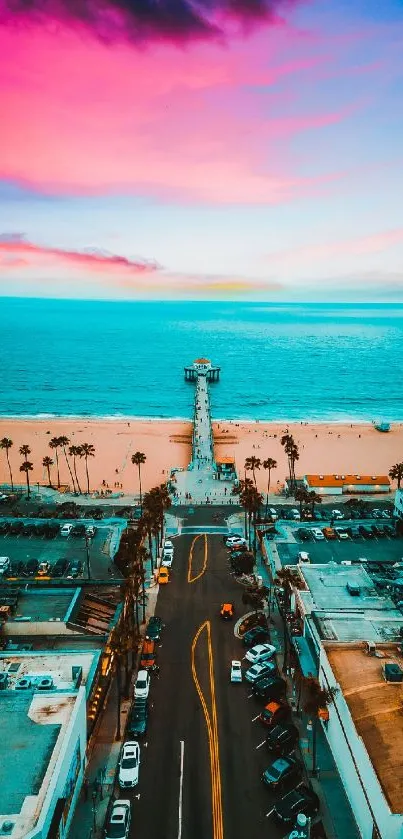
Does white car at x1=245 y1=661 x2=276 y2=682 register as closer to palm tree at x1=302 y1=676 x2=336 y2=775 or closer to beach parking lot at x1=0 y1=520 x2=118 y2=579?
palm tree at x1=302 y1=676 x2=336 y2=775

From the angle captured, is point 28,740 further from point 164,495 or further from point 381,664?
point 164,495

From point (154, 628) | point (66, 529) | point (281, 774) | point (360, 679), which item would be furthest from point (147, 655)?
point (66, 529)

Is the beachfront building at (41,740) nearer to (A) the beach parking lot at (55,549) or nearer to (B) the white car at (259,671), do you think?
(B) the white car at (259,671)

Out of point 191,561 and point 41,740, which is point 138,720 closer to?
point 41,740

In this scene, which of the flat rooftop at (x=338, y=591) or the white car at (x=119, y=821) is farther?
the flat rooftop at (x=338, y=591)

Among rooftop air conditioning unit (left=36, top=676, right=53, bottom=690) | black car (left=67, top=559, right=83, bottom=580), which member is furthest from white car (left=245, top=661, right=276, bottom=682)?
black car (left=67, top=559, right=83, bottom=580)

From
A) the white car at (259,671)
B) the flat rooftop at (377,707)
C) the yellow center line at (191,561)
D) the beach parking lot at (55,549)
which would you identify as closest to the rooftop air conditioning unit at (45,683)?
the white car at (259,671)
